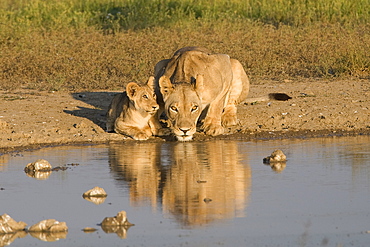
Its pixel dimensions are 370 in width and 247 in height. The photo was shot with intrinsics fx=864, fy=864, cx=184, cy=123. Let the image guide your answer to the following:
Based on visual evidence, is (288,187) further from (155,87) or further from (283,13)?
(283,13)

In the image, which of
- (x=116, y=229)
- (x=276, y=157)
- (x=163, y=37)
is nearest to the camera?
(x=116, y=229)

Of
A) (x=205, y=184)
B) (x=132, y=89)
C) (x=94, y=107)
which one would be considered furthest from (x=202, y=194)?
(x=94, y=107)

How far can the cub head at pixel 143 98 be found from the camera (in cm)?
997

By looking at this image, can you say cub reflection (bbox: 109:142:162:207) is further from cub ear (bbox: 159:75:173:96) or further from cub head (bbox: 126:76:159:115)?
cub ear (bbox: 159:75:173:96)

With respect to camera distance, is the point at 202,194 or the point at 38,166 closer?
the point at 202,194

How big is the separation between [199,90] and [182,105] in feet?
1.24

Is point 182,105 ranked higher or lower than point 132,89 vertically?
lower

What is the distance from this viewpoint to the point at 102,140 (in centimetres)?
996

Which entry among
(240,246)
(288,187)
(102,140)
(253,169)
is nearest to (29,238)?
(240,246)

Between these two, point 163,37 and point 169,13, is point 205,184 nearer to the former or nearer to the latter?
point 163,37

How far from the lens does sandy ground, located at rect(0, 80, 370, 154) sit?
10.1 meters

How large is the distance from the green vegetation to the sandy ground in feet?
3.82

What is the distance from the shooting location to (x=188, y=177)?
24.3 ft

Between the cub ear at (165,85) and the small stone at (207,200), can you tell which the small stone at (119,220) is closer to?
the small stone at (207,200)
